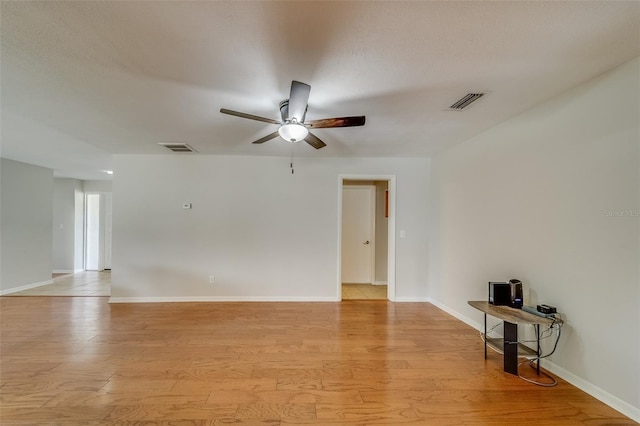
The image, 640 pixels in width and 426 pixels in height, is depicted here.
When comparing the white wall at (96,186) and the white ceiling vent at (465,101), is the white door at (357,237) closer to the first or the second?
the white ceiling vent at (465,101)

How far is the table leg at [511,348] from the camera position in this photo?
2.42 meters

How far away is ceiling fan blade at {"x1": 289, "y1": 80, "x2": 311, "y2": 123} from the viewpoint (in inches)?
77.3

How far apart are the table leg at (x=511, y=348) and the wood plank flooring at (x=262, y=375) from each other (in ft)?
0.28

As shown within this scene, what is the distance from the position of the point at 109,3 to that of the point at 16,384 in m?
2.95

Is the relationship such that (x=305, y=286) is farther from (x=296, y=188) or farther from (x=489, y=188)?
(x=489, y=188)

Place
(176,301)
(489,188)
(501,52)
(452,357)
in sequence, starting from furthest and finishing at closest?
(176,301), (489,188), (452,357), (501,52)

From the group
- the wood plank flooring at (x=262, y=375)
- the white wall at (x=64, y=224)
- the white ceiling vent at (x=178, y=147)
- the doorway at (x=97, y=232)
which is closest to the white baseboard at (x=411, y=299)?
the wood plank flooring at (x=262, y=375)

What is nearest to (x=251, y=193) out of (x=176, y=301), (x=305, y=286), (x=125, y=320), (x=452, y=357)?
(x=305, y=286)

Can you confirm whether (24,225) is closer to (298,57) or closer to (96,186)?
(96,186)

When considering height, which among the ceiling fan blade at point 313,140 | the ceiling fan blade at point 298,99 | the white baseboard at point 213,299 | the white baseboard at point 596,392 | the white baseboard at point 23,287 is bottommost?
the white baseboard at point 23,287

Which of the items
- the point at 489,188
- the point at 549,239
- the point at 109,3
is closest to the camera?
the point at 109,3

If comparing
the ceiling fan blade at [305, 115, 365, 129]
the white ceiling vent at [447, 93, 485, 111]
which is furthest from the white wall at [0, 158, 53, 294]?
the white ceiling vent at [447, 93, 485, 111]

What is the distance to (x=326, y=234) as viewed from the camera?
15.2 feet

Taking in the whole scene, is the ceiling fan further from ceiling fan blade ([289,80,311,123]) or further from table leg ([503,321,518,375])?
table leg ([503,321,518,375])
